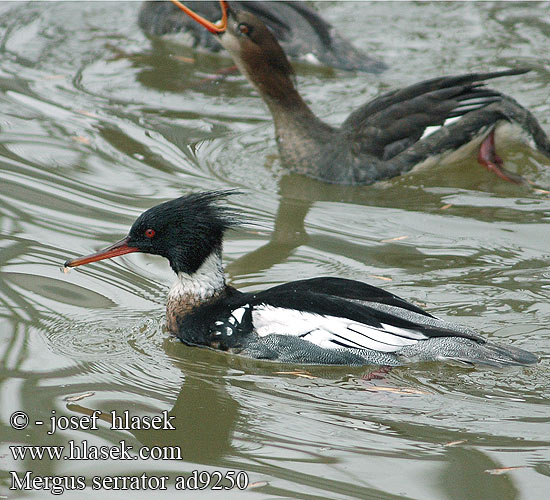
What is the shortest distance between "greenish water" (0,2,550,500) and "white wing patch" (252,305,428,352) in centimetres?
18

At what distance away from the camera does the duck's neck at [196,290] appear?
5.93 m

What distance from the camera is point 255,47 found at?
27.0 feet

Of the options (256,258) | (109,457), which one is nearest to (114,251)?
(256,258)

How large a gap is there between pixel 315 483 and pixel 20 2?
894cm

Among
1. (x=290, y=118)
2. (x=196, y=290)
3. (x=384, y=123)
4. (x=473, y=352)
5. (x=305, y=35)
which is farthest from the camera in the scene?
(x=305, y=35)

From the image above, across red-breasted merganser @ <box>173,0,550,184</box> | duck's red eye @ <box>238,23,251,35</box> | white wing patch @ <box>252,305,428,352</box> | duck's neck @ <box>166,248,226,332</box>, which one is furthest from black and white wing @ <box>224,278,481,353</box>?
duck's red eye @ <box>238,23,251,35</box>

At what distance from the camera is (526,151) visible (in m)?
8.65

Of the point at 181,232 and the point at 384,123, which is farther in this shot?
the point at 384,123

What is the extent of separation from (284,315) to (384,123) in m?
2.89

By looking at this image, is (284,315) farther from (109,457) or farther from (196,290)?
(109,457)

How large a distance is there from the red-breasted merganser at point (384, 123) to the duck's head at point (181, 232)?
2.46 meters

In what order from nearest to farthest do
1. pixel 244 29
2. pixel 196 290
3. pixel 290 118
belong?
1. pixel 196 290
2. pixel 244 29
3. pixel 290 118

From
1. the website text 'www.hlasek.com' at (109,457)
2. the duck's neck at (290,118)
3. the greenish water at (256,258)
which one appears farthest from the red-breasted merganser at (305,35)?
the website text 'www.hlasek.com' at (109,457)

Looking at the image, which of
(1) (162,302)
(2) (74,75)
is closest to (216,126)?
(2) (74,75)
